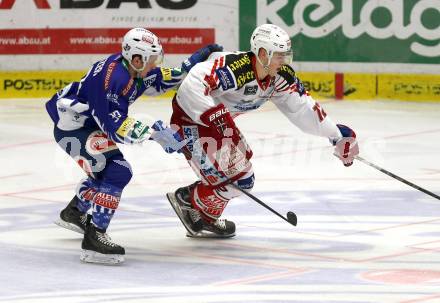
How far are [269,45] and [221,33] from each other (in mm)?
6208

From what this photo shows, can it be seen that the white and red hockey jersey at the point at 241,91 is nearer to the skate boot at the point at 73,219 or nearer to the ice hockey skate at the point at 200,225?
the ice hockey skate at the point at 200,225

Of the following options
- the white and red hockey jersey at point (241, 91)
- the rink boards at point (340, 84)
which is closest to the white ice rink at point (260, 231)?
the white and red hockey jersey at point (241, 91)

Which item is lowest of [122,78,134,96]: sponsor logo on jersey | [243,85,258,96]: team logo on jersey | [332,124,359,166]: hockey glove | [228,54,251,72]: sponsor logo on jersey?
[332,124,359,166]: hockey glove

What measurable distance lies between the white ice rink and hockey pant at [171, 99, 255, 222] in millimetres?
296

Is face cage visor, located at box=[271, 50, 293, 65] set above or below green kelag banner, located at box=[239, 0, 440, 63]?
above

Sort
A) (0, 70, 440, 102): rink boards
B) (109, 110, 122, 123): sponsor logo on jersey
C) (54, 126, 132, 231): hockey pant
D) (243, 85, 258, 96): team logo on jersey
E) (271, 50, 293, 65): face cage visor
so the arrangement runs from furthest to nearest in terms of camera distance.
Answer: (0, 70, 440, 102): rink boards → (243, 85, 258, 96): team logo on jersey → (271, 50, 293, 65): face cage visor → (54, 126, 132, 231): hockey pant → (109, 110, 122, 123): sponsor logo on jersey

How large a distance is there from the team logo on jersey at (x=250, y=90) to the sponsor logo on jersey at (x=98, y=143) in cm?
80

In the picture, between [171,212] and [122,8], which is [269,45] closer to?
[171,212]

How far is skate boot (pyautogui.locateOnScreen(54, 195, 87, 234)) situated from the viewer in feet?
24.7

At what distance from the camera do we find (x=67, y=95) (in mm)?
7238

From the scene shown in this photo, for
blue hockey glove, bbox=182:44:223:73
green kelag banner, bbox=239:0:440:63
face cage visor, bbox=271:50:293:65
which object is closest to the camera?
face cage visor, bbox=271:50:293:65

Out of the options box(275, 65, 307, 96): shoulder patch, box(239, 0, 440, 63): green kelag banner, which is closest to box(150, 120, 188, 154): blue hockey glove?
box(275, 65, 307, 96): shoulder patch

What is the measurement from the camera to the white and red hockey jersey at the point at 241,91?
23.5 ft

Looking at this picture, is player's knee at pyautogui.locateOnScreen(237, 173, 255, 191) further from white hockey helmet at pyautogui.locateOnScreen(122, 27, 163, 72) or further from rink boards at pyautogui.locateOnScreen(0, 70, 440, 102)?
rink boards at pyautogui.locateOnScreen(0, 70, 440, 102)
